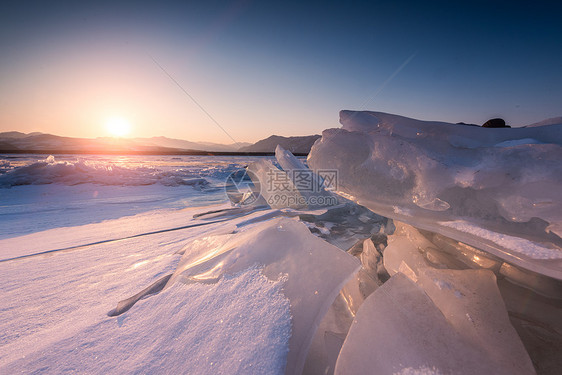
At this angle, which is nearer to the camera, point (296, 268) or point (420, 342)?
point (420, 342)

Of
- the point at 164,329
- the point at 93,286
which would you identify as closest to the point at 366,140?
the point at 164,329

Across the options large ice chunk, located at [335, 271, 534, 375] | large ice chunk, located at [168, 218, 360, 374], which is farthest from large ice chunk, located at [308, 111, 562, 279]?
large ice chunk, located at [168, 218, 360, 374]

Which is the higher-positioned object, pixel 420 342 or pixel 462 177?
pixel 462 177

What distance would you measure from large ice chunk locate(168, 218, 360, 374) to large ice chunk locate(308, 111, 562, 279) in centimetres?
45

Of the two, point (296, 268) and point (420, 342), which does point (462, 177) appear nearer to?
point (420, 342)

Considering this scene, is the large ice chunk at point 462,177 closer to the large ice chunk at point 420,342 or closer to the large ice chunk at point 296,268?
the large ice chunk at point 420,342

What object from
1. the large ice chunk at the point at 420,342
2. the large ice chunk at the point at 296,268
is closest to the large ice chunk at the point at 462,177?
the large ice chunk at the point at 420,342

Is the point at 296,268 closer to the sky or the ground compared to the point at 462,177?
closer to the ground

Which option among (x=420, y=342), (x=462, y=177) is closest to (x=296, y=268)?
(x=420, y=342)

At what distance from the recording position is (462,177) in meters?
0.85

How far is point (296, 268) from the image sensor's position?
0.89 meters

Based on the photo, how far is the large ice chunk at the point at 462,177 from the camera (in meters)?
0.70

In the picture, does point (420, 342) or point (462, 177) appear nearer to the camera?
point (420, 342)

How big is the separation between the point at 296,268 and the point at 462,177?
769 millimetres
